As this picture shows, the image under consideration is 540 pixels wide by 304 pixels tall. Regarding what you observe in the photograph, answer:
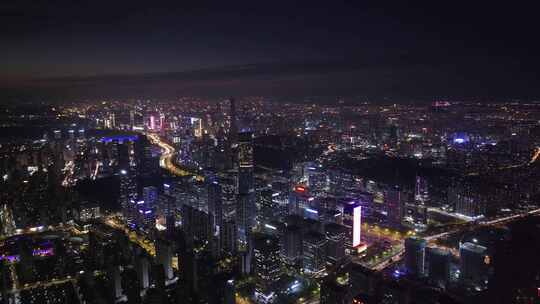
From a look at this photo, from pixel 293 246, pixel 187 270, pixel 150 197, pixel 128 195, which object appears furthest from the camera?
pixel 128 195

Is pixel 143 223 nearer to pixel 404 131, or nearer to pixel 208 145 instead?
pixel 208 145

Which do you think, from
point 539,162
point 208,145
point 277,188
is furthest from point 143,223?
point 539,162

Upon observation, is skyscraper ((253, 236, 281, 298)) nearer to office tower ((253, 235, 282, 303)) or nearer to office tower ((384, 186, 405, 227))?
office tower ((253, 235, 282, 303))

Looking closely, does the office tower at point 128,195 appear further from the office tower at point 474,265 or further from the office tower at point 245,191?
the office tower at point 474,265

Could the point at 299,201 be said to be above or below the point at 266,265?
above

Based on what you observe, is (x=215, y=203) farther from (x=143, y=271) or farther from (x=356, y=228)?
(x=356, y=228)

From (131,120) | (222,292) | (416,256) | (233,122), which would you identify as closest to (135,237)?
(222,292)
